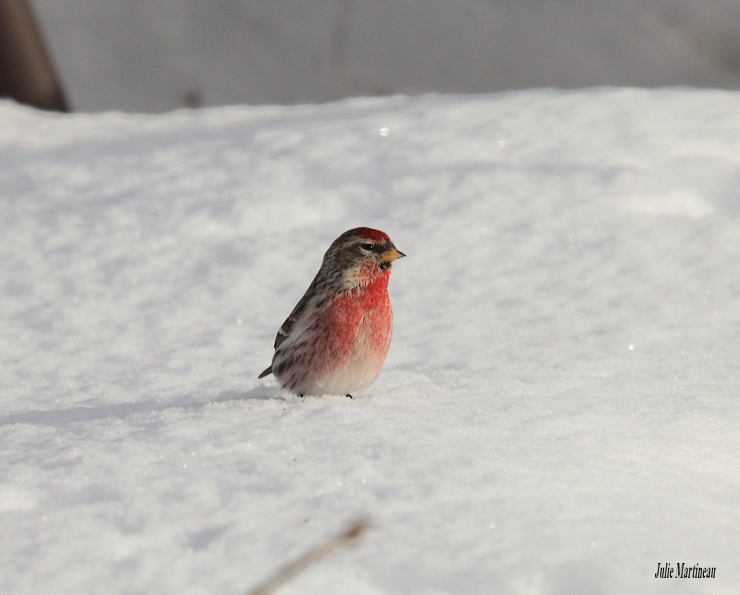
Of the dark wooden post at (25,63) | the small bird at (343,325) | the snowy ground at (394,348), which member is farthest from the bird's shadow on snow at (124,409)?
the dark wooden post at (25,63)

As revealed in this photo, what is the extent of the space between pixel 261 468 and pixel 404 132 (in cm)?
411

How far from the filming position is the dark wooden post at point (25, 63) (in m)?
6.85

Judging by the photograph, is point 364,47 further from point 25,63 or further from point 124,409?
point 124,409

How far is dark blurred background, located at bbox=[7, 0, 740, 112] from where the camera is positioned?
9.62 metres

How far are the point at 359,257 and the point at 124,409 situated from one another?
3.34ft

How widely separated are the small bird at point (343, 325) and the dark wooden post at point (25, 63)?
5.16 metres

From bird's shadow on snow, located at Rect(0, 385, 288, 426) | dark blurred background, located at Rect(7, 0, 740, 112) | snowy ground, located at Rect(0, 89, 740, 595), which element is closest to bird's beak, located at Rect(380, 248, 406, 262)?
snowy ground, located at Rect(0, 89, 740, 595)

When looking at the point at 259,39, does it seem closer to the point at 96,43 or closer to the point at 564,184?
the point at 96,43

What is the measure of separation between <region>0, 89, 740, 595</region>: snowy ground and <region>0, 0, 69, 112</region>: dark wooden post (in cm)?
56
